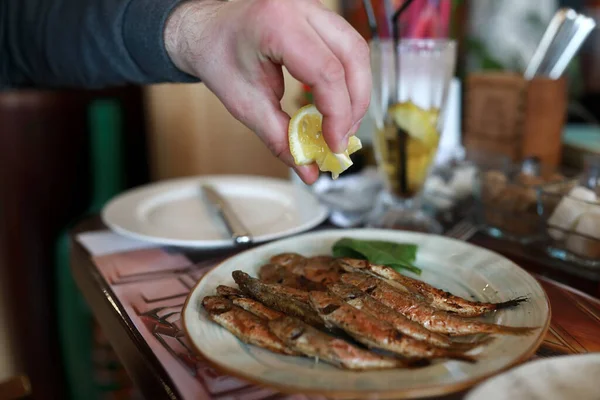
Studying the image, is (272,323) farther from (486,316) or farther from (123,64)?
(123,64)

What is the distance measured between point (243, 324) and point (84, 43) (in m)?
0.72

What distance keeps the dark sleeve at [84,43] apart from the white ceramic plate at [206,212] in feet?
0.77

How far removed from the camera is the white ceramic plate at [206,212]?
88 cm

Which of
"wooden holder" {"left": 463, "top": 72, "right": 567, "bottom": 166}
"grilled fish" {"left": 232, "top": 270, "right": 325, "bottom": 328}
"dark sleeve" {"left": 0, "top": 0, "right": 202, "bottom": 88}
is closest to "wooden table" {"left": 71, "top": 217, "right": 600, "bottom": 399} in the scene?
"grilled fish" {"left": 232, "top": 270, "right": 325, "bottom": 328}

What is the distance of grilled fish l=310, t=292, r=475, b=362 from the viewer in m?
0.48

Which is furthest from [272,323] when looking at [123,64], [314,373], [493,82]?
[493,82]

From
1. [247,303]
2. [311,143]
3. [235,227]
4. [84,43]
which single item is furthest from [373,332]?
[84,43]

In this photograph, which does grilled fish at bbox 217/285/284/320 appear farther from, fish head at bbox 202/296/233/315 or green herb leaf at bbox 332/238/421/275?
green herb leaf at bbox 332/238/421/275

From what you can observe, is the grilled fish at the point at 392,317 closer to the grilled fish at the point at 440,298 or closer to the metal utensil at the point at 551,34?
the grilled fish at the point at 440,298

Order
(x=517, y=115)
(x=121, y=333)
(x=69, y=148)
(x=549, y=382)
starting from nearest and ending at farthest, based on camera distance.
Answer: (x=549, y=382) < (x=121, y=333) < (x=517, y=115) < (x=69, y=148)

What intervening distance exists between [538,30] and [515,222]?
102 cm

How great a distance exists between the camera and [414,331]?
50 cm

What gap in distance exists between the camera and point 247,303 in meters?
0.56

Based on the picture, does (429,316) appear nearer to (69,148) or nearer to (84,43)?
(84,43)
